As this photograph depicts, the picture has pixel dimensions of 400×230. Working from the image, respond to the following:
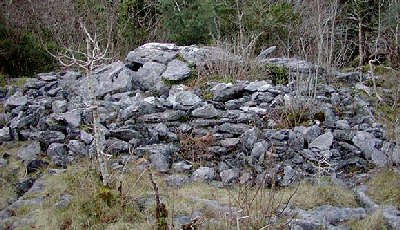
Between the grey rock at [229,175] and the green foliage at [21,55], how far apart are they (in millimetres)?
6048

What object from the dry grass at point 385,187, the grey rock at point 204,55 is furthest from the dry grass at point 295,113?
Answer: the grey rock at point 204,55

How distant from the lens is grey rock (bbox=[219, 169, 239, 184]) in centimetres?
543

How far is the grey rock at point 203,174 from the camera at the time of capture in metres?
5.54

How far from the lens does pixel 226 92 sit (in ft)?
23.3

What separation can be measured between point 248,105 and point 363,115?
4.91 ft

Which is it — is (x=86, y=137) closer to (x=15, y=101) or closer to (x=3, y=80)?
(x=15, y=101)

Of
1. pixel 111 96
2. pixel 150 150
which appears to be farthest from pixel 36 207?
pixel 111 96

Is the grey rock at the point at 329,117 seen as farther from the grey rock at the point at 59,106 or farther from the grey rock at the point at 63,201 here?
the grey rock at the point at 59,106

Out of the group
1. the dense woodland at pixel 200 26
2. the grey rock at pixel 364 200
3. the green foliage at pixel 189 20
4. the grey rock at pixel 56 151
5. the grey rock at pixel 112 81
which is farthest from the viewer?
the dense woodland at pixel 200 26

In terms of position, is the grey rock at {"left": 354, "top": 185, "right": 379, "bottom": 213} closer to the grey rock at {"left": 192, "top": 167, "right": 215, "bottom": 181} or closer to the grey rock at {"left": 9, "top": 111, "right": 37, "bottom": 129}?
the grey rock at {"left": 192, "top": 167, "right": 215, "bottom": 181}

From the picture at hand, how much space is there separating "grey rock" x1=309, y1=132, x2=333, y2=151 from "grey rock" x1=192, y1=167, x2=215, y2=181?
117 cm

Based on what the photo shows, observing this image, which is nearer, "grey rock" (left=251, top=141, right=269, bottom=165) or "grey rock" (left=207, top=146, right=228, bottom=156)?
"grey rock" (left=251, top=141, right=269, bottom=165)

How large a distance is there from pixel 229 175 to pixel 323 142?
1183mm

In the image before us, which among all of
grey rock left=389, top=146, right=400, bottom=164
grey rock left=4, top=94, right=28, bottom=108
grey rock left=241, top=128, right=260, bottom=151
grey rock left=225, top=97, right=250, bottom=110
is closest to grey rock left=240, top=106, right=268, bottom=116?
grey rock left=225, top=97, right=250, bottom=110
